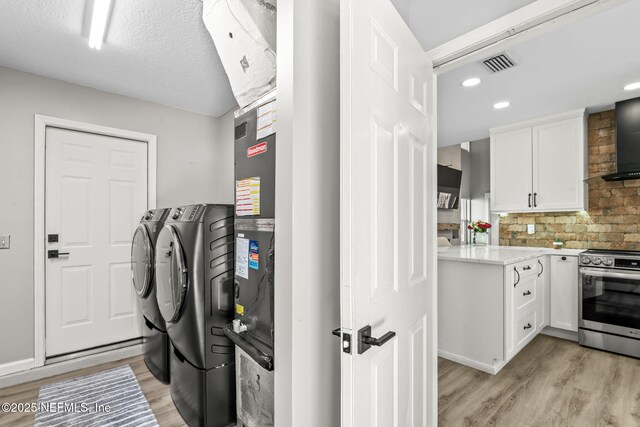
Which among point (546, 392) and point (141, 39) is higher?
point (141, 39)

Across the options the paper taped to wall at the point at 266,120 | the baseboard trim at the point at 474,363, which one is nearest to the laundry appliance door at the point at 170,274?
the paper taped to wall at the point at 266,120

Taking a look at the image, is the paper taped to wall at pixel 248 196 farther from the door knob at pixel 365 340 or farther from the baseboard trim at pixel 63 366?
the baseboard trim at pixel 63 366

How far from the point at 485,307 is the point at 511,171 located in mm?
2209

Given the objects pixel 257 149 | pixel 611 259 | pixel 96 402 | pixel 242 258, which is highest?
pixel 257 149

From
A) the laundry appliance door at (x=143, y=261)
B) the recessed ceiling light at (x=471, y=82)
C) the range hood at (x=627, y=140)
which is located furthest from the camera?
the range hood at (x=627, y=140)

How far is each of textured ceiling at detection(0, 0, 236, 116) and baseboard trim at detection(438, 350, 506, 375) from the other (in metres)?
3.13

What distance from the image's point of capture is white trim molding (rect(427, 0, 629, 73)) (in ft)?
3.92

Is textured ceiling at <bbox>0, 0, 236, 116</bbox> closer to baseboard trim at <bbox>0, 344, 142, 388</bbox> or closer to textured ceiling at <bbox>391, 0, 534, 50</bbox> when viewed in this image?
textured ceiling at <bbox>391, 0, 534, 50</bbox>

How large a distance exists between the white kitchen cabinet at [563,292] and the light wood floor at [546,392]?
1.29 ft

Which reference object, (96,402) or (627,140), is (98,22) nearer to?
(96,402)

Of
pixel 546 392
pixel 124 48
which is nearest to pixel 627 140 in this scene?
pixel 546 392

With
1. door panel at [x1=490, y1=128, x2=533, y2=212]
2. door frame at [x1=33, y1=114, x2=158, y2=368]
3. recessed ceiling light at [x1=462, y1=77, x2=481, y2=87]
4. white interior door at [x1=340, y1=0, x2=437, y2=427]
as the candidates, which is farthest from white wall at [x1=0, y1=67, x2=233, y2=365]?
door panel at [x1=490, y1=128, x2=533, y2=212]

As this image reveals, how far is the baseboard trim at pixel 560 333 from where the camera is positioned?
3306 millimetres

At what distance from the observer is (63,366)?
269 centimetres
